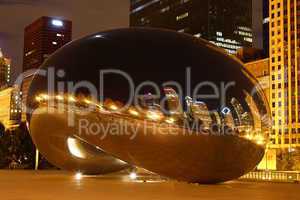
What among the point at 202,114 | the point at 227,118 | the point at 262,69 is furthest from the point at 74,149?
the point at 262,69

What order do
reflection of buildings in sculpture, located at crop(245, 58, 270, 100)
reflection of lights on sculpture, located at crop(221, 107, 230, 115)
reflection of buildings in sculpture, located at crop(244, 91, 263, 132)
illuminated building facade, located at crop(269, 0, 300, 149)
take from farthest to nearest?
reflection of buildings in sculpture, located at crop(245, 58, 270, 100) < illuminated building facade, located at crop(269, 0, 300, 149) < reflection of buildings in sculpture, located at crop(244, 91, 263, 132) < reflection of lights on sculpture, located at crop(221, 107, 230, 115)

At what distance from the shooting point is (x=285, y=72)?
104 m

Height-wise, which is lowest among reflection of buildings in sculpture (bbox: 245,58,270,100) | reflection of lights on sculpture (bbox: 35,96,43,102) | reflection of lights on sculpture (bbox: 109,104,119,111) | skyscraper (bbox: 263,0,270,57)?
reflection of lights on sculpture (bbox: 109,104,119,111)

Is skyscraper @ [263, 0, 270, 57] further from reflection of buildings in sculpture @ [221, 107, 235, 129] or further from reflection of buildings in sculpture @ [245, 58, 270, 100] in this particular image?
reflection of buildings in sculpture @ [221, 107, 235, 129]

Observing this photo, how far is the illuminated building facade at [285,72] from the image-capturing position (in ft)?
329

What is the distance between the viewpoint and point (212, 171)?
597 inches

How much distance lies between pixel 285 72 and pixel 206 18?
5275 cm

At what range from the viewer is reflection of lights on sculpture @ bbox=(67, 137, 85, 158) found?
17500 mm

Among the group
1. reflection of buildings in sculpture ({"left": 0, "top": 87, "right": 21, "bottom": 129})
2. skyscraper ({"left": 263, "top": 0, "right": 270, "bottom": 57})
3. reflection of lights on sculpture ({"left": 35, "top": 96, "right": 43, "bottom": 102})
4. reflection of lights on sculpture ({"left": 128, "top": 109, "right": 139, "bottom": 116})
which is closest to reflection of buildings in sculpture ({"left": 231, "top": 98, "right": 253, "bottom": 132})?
reflection of lights on sculpture ({"left": 128, "top": 109, "right": 139, "bottom": 116})

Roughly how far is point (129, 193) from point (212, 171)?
308 cm

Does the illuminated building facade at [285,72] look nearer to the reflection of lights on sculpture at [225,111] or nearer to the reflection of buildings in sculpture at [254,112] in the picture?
the reflection of buildings in sculpture at [254,112]

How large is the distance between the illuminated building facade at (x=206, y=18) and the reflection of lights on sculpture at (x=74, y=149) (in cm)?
13378

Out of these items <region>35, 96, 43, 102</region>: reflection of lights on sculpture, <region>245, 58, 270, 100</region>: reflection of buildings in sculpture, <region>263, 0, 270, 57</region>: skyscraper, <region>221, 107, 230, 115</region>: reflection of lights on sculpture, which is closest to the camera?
<region>221, 107, 230, 115</region>: reflection of lights on sculpture

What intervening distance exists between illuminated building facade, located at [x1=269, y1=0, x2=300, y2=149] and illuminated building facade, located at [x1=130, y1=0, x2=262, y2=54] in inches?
1694
